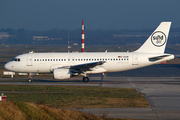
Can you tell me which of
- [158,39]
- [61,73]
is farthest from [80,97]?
[158,39]

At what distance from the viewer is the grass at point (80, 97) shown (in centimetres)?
2039

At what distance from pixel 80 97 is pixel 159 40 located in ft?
55.2

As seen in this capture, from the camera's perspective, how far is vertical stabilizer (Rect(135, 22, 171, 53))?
34594 millimetres

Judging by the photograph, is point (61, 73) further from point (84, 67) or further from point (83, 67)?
point (84, 67)

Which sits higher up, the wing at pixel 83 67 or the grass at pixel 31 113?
the wing at pixel 83 67

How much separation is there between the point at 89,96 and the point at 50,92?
4.76 metres

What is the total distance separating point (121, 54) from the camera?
3425 centimetres

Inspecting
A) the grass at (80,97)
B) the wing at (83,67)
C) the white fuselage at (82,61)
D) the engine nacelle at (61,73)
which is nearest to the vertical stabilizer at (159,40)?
the white fuselage at (82,61)

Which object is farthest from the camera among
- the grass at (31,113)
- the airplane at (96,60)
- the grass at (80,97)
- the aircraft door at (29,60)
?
the aircraft door at (29,60)

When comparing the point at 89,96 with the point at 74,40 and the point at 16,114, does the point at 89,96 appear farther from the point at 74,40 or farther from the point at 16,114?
the point at 74,40

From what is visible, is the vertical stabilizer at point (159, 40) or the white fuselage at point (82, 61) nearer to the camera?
the white fuselage at point (82, 61)

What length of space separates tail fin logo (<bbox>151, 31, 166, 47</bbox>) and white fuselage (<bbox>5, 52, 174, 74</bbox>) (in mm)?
1799

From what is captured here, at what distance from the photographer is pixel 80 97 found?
23375mm

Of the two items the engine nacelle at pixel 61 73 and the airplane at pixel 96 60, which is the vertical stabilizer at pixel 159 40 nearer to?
the airplane at pixel 96 60
